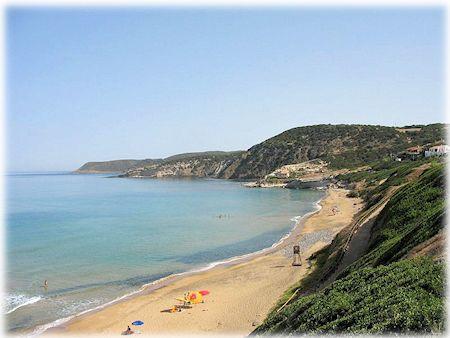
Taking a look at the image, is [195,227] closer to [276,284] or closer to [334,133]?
[276,284]

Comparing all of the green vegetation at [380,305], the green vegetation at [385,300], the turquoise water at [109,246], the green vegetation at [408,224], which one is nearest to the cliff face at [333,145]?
the turquoise water at [109,246]

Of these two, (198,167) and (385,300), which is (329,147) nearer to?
(198,167)

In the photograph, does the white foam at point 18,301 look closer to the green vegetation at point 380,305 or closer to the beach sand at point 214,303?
the beach sand at point 214,303

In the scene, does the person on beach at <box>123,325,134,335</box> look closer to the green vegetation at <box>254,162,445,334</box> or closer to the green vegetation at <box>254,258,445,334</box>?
the green vegetation at <box>254,162,445,334</box>

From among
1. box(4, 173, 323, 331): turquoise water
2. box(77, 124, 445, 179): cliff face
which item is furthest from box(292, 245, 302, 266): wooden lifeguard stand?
box(77, 124, 445, 179): cliff face

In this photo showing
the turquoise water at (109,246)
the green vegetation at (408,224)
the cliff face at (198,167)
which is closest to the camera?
the green vegetation at (408,224)

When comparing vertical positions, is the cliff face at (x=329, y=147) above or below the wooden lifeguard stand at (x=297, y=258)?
above
